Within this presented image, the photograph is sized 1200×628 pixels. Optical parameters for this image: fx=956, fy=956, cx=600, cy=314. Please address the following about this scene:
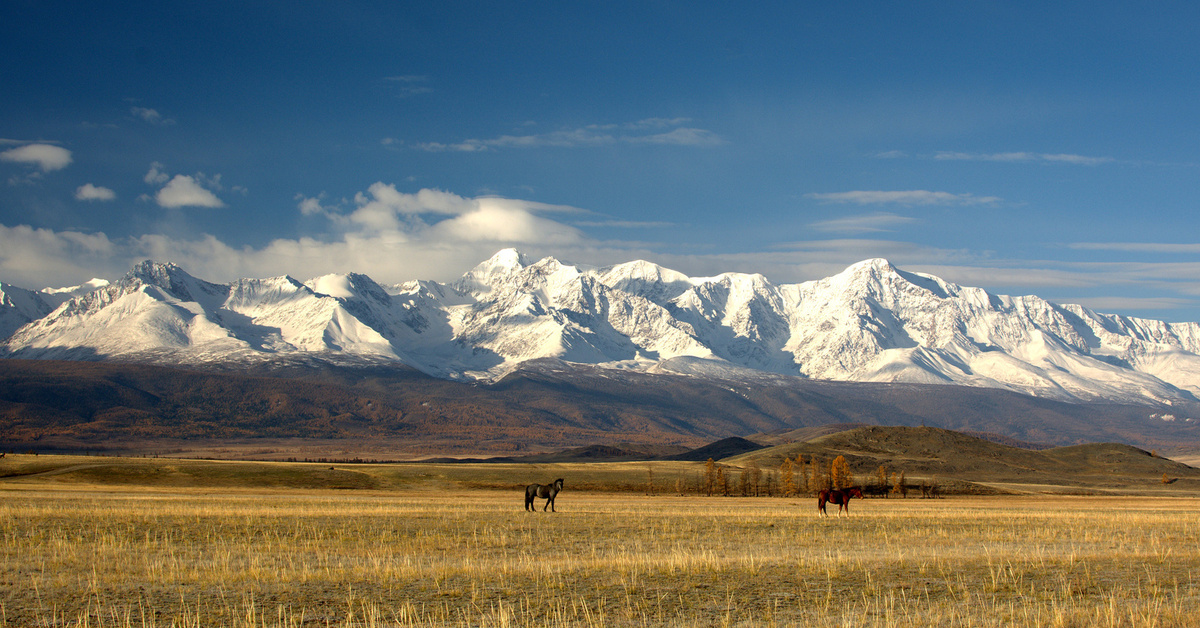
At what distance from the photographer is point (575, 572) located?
23453 mm

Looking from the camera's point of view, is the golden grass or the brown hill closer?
the golden grass

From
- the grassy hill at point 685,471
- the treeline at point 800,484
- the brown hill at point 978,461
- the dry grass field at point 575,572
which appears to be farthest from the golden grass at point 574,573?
the brown hill at point 978,461

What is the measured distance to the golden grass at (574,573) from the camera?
1802cm

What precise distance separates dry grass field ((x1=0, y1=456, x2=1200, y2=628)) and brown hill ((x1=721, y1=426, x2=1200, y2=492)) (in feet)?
296

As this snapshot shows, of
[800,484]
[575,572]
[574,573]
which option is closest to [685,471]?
[800,484]

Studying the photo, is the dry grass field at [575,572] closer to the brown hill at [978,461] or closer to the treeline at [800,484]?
the treeline at [800,484]

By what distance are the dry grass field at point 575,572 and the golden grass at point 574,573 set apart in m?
0.08

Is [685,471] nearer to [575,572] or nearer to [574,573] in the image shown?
[575,572]

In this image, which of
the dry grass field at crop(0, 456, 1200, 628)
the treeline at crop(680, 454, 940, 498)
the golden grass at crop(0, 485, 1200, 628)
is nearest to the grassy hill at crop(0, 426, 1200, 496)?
the treeline at crop(680, 454, 940, 498)

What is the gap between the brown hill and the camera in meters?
136

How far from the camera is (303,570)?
2339 cm

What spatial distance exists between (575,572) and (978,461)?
148 m

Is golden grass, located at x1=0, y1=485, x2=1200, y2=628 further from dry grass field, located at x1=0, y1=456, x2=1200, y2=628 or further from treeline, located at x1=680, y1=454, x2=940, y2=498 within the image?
treeline, located at x1=680, y1=454, x2=940, y2=498

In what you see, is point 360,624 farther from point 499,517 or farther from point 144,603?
→ point 499,517
